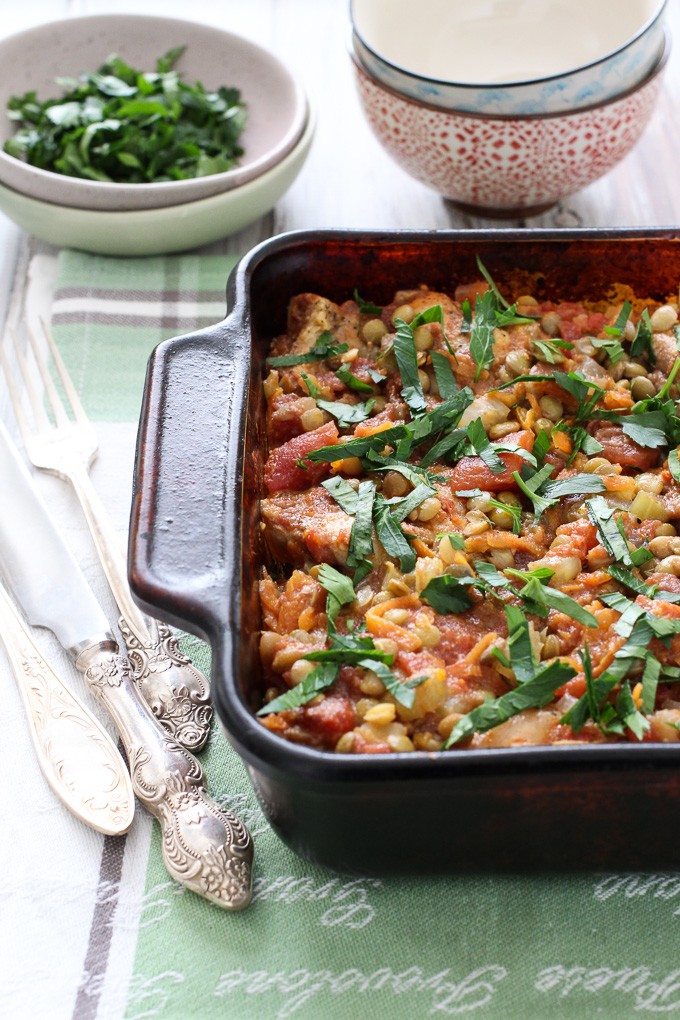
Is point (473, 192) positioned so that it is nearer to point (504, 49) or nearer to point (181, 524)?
point (504, 49)

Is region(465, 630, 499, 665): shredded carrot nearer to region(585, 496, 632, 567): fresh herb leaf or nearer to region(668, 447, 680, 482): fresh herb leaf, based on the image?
region(585, 496, 632, 567): fresh herb leaf

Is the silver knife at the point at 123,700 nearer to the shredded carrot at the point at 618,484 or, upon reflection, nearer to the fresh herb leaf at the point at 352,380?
the fresh herb leaf at the point at 352,380

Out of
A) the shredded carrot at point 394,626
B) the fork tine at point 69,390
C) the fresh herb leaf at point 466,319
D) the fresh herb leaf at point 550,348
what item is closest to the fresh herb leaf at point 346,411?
the fresh herb leaf at point 466,319

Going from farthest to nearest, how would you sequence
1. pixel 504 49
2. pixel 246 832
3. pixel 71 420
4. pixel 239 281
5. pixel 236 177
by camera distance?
pixel 504 49 < pixel 236 177 < pixel 71 420 < pixel 239 281 < pixel 246 832

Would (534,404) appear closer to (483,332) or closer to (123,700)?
(483,332)

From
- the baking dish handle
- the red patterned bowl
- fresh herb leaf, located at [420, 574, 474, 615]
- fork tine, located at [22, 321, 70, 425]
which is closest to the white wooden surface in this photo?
the red patterned bowl

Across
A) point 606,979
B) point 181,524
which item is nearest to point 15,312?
point 181,524
